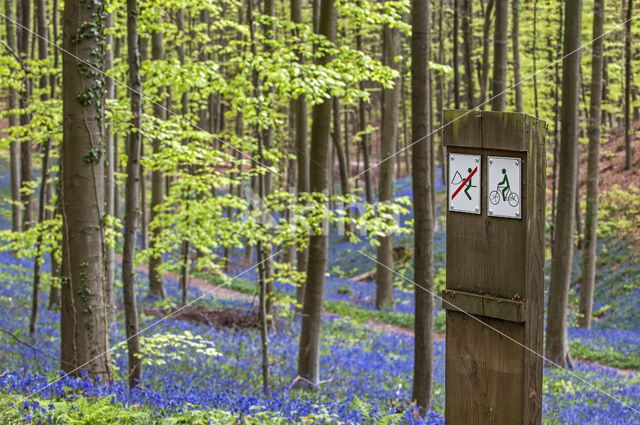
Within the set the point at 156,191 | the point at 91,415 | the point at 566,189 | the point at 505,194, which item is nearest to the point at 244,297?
the point at 156,191

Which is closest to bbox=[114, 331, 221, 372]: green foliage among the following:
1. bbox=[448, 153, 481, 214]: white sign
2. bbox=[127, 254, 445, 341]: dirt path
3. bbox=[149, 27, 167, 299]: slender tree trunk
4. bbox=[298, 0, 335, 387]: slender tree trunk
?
bbox=[298, 0, 335, 387]: slender tree trunk

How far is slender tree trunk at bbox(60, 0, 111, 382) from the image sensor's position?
17.4 feet

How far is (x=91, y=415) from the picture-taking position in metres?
3.75

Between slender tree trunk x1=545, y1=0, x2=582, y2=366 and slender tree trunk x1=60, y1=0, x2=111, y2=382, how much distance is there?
892 cm

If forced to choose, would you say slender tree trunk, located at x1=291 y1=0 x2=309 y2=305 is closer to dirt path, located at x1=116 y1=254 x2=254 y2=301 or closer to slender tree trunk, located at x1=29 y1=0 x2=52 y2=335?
slender tree trunk, located at x1=29 y1=0 x2=52 y2=335

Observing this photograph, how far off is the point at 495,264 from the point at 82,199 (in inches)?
160

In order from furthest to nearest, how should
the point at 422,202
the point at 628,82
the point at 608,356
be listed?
the point at 628,82 → the point at 608,356 → the point at 422,202

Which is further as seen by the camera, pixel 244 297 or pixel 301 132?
pixel 244 297

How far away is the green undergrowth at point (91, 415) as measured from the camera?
12.2 ft

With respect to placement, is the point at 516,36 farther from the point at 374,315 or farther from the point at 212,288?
the point at 212,288

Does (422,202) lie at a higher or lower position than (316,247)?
higher

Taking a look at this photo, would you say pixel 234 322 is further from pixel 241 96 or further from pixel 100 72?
pixel 100 72

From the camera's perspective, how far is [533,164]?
8.97 feet

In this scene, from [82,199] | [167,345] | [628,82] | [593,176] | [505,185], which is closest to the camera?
[505,185]
